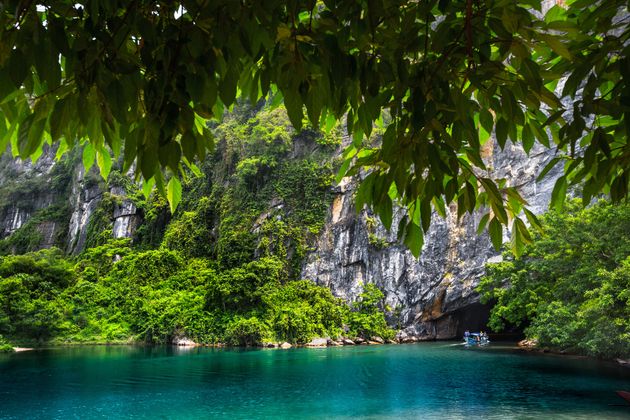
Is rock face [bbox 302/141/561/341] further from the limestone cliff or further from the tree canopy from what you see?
the tree canopy

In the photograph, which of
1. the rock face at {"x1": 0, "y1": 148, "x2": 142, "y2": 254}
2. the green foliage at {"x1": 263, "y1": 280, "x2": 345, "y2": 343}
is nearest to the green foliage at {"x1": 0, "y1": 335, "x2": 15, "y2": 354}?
the green foliage at {"x1": 263, "y1": 280, "x2": 345, "y2": 343}

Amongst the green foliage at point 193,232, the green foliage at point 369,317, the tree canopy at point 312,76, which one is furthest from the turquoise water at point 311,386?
the green foliage at point 193,232

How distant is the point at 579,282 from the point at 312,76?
1343 centimetres

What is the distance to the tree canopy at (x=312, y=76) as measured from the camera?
30.8 inches

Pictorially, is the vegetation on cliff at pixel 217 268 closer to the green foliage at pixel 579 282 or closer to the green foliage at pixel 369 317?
the green foliage at pixel 369 317

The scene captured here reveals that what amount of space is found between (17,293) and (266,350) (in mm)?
9842

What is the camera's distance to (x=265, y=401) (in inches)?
356

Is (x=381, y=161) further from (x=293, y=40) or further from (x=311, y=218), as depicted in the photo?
(x=311, y=218)

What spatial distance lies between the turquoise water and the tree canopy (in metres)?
7.86

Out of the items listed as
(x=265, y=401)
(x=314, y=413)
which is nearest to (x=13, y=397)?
(x=265, y=401)

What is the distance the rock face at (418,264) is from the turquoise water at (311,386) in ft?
17.8

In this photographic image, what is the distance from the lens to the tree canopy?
30.8 inches

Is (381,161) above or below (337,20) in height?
below

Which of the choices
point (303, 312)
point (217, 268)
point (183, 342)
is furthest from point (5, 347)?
point (303, 312)
